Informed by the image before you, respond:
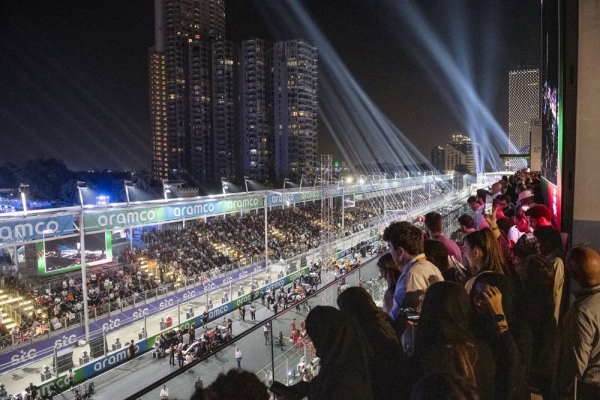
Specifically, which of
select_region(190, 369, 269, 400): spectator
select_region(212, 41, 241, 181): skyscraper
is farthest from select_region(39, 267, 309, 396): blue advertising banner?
select_region(212, 41, 241, 181): skyscraper

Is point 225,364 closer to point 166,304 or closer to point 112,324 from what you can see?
point 112,324

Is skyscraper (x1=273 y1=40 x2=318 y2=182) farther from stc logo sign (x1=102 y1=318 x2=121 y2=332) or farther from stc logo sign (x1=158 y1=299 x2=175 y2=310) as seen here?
stc logo sign (x1=102 y1=318 x2=121 y2=332)

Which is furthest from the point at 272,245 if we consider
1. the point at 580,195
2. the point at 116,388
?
the point at 580,195

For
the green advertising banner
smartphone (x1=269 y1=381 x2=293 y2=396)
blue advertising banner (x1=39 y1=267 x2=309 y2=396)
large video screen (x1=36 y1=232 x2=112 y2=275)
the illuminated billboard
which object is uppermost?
the illuminated billboard

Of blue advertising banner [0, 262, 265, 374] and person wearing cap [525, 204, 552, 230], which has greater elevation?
person wearing cap [525, 204, 552, 230]

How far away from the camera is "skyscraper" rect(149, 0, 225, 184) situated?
272 feet

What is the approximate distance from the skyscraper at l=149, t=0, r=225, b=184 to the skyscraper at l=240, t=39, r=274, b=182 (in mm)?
7529

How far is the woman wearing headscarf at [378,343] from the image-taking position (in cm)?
205

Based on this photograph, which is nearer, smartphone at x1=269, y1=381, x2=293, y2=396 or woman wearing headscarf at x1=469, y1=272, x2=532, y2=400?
woman wearing headscarf at x1=469, y1=272, x2=532, y2=400

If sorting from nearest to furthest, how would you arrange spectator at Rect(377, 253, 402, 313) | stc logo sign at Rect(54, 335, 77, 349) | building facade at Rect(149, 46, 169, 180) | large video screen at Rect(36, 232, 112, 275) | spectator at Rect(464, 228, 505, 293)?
spectator at Rect(464, 228, 505, 293)
spectator at Rect(377, 253, 402, 313)
stc logo sign at Rect(54, 335, 77, 349)
large video screen at Rect(36, 232, 112, 275)
building facade at Rect(149, 46, 169, 180)

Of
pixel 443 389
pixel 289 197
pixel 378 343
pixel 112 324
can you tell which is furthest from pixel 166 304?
pixel 443 389

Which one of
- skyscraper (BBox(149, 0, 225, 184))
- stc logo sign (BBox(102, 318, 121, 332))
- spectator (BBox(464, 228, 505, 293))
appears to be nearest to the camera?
spectator (BBox(464, 228, 505, 293))

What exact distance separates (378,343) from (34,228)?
33.2 ft

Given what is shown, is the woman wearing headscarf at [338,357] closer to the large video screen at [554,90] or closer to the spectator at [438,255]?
the spectator at [438,255]
